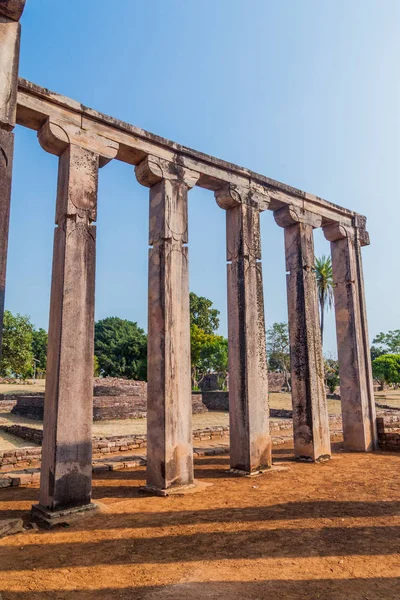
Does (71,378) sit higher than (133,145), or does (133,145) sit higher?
(133,145)

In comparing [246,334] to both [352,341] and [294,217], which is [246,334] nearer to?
[294,217]

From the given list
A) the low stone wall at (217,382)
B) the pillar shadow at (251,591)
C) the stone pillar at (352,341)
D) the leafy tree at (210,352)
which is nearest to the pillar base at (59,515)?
the pillar shadow at (251,591)

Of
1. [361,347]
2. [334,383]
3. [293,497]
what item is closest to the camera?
[293,497]

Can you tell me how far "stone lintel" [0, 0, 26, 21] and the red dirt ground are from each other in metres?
4.52

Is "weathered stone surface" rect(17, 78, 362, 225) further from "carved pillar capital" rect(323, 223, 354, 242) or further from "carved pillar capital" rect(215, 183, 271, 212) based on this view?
"carved pillar capital" rect(323, 223, 354, 242)

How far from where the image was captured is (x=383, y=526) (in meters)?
4.64

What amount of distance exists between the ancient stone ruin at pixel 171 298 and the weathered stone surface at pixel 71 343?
0.6 inches

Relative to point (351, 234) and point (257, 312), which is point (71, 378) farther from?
point (351, 234)

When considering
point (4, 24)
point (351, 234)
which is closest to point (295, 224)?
point (351, 234)

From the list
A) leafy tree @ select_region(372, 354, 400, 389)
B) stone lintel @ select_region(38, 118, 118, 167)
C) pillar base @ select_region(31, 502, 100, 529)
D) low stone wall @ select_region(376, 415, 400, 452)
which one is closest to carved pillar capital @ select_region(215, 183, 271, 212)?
stone lintel @ select_region(38, 118, 118, 167)

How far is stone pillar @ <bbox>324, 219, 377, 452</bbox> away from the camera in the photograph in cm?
986

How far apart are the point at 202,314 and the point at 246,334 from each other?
34019 mm

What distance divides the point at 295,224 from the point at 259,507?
19.9 ft

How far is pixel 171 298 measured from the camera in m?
6.82
